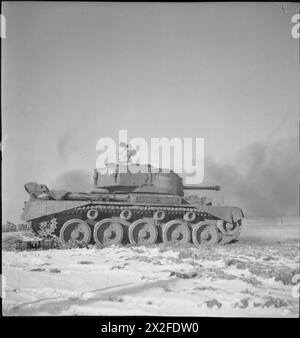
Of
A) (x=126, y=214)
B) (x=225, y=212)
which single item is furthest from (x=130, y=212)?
(x=225, y=212)

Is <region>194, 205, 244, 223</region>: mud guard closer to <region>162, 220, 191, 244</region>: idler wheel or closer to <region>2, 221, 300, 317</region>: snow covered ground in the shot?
<region>162, 220, 191, 244</region>: idler wheel

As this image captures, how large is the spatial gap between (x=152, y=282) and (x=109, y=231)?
431cm

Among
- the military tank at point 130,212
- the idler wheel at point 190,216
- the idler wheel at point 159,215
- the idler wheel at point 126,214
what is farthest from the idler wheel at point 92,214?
the idler wheel at point 190,216

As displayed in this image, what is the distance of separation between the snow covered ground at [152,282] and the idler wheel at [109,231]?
108 cm

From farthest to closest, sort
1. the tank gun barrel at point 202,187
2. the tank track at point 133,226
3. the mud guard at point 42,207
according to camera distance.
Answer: the tank gun barrel at point 202,187 < the tank track at point 133,226 < the mud guard at point 42,207

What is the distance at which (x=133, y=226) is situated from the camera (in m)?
11.1

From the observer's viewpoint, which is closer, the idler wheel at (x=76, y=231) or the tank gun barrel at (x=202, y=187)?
the idler wheel at (x=76, y=231)

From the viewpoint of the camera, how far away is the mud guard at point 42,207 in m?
10.7

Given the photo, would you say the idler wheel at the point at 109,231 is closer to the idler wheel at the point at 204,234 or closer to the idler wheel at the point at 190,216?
the idler wheel at the point at 190,216

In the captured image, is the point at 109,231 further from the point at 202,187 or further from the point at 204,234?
the point at 202,187

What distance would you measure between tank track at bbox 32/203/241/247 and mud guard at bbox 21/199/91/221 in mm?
249

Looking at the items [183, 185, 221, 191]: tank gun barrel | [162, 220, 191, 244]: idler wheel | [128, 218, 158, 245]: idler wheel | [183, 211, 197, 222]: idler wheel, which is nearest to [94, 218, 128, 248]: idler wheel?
[128, 218, 158, 245]: idler wheel

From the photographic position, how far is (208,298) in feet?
20.8
